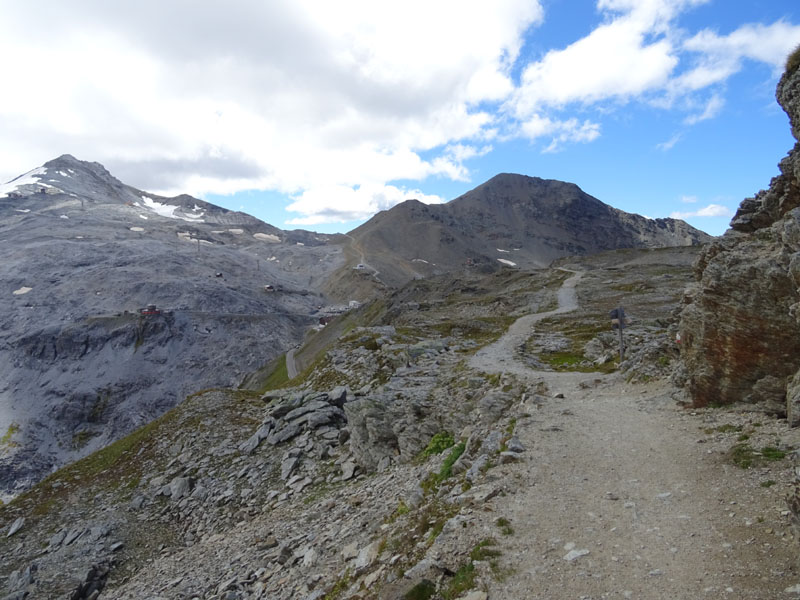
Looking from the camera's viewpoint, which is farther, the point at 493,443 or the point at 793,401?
the point at 493,443

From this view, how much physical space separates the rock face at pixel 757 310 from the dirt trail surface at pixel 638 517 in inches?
65.1

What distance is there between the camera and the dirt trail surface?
26.9 feet

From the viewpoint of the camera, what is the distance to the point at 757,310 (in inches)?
575

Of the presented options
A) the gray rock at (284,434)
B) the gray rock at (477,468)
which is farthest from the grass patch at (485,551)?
the gray rock at (284,434)

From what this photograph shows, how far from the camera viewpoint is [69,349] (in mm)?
144125

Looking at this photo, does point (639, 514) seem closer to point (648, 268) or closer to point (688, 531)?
point (688, 531)

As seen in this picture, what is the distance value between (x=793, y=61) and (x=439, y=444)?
728 inches

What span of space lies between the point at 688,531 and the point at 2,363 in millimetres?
178530

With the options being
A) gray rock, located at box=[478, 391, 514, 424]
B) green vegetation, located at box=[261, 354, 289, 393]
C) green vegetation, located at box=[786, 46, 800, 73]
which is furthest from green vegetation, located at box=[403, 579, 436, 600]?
green vegetation, located at box=[261, 354, 289, 393]

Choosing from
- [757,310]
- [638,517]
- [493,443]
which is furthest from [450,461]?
[757,310]

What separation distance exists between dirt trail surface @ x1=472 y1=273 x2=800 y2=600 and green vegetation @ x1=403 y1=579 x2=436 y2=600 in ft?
4.22

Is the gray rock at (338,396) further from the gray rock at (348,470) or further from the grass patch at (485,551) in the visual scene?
the grass patch at (485,551)

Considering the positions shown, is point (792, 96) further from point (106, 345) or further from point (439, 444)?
point (106, 345)

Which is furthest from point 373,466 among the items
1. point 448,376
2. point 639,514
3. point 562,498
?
point 639,514
